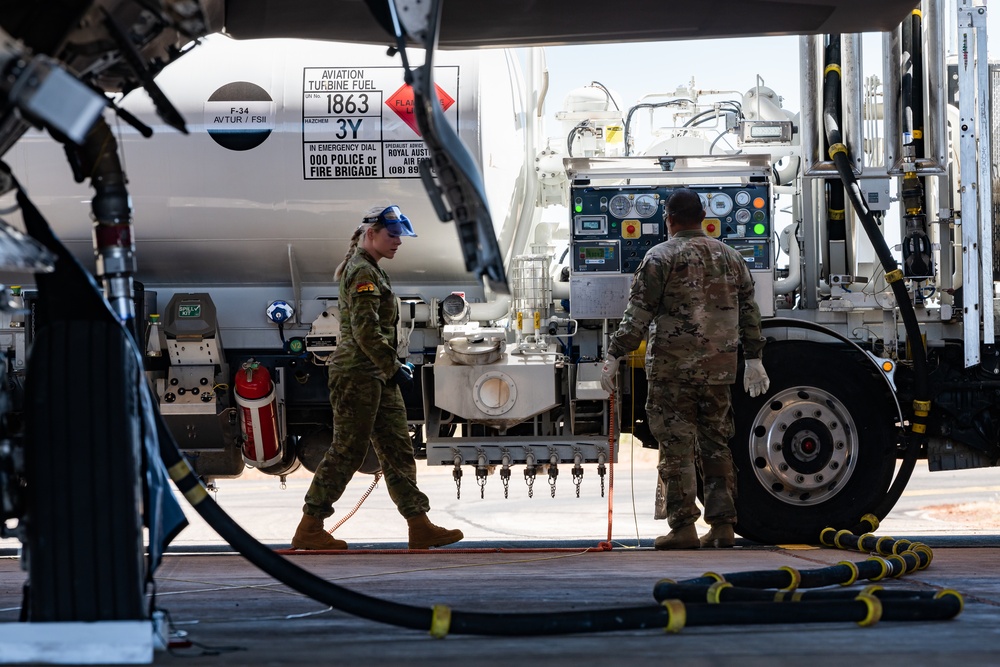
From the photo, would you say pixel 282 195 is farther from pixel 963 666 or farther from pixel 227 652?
pixel 963 666

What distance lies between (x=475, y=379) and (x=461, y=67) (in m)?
1.64

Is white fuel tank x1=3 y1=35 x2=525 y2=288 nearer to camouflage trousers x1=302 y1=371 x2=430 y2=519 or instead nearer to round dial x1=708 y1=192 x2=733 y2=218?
camouflage trousers x1=302 y1=371 x2=430 y2=519

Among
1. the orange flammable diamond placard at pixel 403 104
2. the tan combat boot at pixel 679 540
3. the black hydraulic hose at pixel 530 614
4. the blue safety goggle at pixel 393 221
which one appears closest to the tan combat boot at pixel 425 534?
the tan combat boot at pixel 679 540

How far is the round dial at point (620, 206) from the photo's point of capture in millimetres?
6055

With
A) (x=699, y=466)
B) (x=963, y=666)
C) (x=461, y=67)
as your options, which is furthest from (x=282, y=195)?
(x=963, y=666)

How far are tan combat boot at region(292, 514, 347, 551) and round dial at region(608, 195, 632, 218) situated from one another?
218 cm

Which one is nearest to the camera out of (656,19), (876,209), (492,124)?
(656,19)

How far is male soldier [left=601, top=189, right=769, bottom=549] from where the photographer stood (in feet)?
17.9

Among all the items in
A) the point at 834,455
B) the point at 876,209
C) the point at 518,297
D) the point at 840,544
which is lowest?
the point at 840,544

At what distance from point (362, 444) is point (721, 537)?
1.78 metres

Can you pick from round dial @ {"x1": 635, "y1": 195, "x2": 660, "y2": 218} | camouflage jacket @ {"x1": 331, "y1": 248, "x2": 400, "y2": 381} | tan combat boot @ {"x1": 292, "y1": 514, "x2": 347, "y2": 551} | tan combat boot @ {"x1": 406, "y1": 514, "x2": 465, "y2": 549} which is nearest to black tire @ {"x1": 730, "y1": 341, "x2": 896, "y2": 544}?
round dial @ {"x1": 635, "y1": 195, "x2": 660, "y2": 218}

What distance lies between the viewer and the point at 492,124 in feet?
20.6

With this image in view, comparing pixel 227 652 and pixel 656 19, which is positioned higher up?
pixel 656 19

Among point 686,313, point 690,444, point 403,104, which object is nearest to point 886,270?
point 686,313
